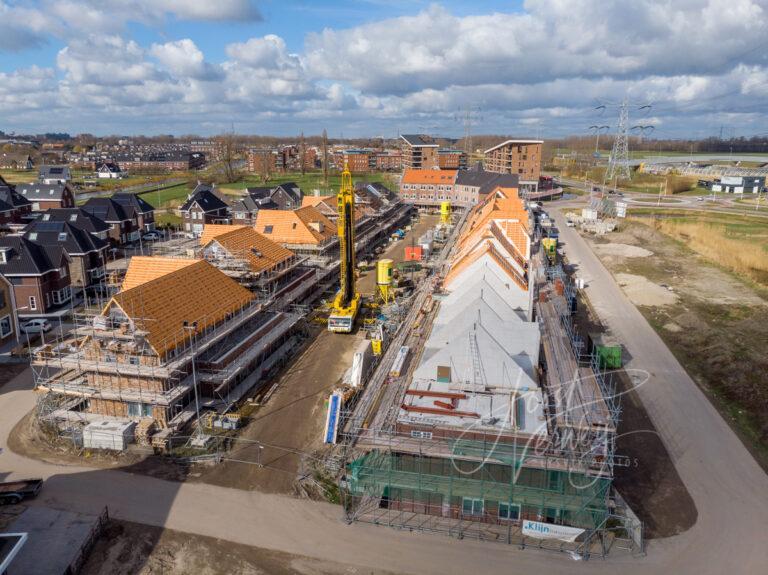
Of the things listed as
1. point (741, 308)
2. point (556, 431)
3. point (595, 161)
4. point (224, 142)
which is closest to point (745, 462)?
point (556, 431)

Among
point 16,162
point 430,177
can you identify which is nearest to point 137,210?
point 430,177

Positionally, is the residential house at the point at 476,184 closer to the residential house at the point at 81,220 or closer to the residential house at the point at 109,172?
the residential house at the point at 81,220

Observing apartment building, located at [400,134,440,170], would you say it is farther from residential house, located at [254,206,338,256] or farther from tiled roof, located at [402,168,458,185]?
residential house, located at [254,206,338,256]

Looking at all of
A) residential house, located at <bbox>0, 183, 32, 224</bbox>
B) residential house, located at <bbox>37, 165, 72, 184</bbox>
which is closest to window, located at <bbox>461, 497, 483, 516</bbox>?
residential house, located at <bbox>0, 183, 32, 224</bbox>

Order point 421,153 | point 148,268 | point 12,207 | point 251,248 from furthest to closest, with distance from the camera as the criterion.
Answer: point 421,153, point 12,207, point 251,248, point 148,268

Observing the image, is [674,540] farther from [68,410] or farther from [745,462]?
[68,410]

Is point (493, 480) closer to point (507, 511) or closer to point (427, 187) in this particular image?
point (507, 511)
